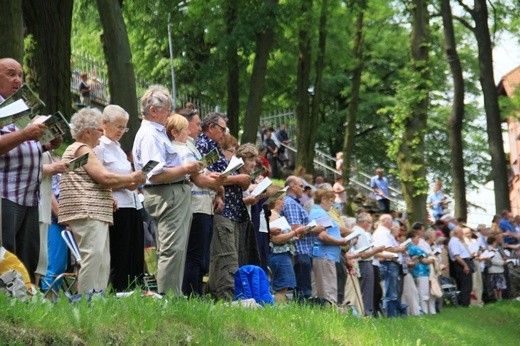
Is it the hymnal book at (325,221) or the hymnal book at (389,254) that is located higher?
the hymnal book at (325,221)

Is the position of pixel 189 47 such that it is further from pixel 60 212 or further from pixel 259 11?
pixel 60 212

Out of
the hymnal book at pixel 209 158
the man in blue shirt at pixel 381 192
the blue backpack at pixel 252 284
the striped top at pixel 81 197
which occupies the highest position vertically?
the man in blue shirt at pixel 381 192

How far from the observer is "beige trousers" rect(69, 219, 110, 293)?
1138cm

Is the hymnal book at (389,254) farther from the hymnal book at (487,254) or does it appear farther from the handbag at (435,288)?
the hymnal book at (487,254)

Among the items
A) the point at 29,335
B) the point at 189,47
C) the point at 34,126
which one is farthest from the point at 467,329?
the point at 189,47

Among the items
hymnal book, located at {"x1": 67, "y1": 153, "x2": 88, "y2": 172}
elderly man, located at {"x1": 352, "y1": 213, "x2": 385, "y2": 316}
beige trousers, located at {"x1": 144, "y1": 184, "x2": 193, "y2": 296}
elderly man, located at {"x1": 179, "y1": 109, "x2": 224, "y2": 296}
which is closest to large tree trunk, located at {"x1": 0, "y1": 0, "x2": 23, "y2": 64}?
elderly man, located at {"x1": 179, "y1": 109, "x2": 224, "y2": 296}

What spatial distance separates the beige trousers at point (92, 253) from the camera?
11.4 m

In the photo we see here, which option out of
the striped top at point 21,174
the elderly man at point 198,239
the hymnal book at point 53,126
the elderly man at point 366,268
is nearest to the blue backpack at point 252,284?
the elderly man at point 198,239

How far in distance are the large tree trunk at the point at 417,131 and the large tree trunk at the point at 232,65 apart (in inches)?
158

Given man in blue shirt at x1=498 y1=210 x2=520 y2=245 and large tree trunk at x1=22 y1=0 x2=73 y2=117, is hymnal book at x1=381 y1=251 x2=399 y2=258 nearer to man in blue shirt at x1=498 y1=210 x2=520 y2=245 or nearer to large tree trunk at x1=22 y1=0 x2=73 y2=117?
large tree trunk at x1=22 y1=0 x2=73 y2=117

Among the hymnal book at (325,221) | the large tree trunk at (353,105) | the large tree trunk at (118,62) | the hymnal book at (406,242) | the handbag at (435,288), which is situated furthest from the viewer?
the large tree trunk at (353,105)

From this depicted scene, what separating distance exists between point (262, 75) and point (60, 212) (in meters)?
18.8

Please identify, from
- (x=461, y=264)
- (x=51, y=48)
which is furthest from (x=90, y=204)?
(x=461, y=264)

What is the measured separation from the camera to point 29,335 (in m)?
7.86
